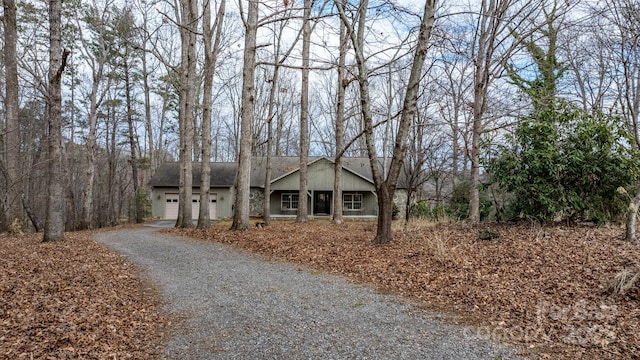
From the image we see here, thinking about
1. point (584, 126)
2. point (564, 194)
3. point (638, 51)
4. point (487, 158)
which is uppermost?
point (638, 51)

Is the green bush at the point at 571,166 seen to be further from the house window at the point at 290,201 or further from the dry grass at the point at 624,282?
the house window at the point at 290,201

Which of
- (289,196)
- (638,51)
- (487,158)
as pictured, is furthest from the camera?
(289,196)

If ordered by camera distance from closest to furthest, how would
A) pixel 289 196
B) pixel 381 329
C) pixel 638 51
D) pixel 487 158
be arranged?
1. pixel 381 329
2. pixel 638 51
3. pixel 487 158
4. pixel 289 196

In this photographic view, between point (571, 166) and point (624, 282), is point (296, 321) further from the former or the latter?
point (571, 166)

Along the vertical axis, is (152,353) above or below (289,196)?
below

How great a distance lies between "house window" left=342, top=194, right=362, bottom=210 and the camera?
82.8 ft

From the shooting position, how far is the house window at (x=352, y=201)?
25.2m

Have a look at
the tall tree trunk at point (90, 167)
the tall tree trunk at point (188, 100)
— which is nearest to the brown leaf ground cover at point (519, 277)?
the tall tree trunk at point (188, 100)

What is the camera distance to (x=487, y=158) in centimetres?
1096

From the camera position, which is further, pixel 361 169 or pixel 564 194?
pixel 361 169

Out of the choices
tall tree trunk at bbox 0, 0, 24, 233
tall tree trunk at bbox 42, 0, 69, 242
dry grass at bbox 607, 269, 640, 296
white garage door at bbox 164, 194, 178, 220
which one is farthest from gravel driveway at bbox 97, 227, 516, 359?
white garage door at bbox 164, 194, 178, 220

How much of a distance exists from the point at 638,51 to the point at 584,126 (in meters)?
2.19

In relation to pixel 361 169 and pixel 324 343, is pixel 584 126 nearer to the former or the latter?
pixel 324 343

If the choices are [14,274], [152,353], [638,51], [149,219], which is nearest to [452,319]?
[152,353]
